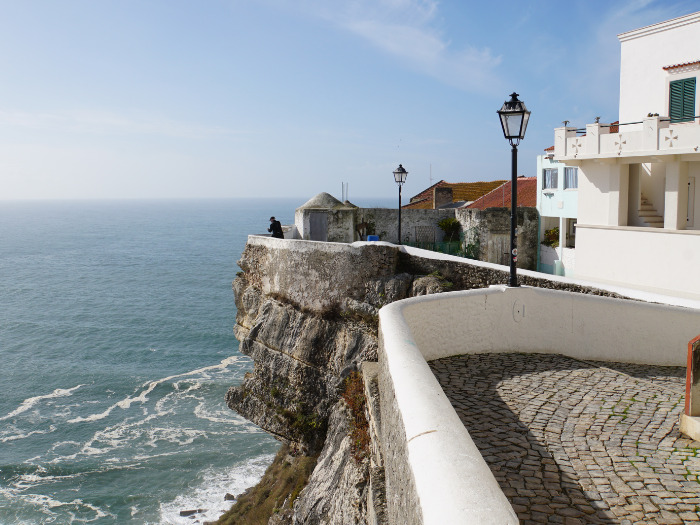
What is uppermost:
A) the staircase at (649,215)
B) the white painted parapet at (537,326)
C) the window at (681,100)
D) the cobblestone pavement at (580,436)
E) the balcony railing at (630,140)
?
the window at (681,100)

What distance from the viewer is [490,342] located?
914cm

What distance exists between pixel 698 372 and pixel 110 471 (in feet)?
83.6

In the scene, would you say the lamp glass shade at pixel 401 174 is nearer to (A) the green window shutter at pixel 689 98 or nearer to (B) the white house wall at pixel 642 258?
(B) the white house wall at pixel 642 258

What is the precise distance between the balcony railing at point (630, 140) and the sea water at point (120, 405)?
61.1ft

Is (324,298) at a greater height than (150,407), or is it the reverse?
(324,298)

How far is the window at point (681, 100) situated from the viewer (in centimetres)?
1716

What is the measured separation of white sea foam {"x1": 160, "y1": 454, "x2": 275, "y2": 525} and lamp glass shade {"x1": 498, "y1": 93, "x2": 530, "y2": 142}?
18513 mm

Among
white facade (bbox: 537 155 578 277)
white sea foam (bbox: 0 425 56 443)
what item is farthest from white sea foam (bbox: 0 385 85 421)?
white facade (bbox: 537 155 578 277)

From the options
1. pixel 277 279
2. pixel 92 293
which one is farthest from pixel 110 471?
pixel 92 293

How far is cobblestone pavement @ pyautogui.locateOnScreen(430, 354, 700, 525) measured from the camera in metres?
4.58

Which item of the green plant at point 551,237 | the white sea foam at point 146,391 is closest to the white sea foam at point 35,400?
the white sea foam at point 146,391

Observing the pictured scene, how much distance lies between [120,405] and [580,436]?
31441 millimetres

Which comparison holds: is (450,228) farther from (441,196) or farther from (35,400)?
(35,400)

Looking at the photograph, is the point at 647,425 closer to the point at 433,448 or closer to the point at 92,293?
the point at 433,448
